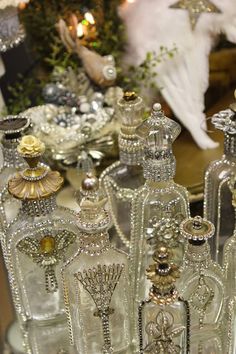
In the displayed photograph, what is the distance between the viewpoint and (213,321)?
0.87 meters

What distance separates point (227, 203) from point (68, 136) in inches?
13.5

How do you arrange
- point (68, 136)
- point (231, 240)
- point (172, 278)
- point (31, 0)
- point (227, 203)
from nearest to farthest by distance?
point (172, 278), point (231, 240), point (227, 203), point (68, 136), point (31, 0)

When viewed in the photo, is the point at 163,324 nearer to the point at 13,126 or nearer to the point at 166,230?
the point at 166,230

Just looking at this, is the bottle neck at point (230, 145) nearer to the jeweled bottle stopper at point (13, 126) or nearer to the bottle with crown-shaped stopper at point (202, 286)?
the bottle with crown-shaped stopper at point (202, 286)

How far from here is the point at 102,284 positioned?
81 cm

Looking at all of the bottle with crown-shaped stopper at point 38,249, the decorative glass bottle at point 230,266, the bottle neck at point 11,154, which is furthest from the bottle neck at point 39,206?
the decorative glass bottle at point 230,266

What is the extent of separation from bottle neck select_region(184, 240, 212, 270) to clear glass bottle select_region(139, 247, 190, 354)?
2.2 inches

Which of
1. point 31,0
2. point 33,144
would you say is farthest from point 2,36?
point 33,144

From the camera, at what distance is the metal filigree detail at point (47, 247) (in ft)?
2.85

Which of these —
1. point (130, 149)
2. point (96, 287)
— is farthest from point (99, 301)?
point (130, 149)

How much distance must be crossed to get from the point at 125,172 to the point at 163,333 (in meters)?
0.30

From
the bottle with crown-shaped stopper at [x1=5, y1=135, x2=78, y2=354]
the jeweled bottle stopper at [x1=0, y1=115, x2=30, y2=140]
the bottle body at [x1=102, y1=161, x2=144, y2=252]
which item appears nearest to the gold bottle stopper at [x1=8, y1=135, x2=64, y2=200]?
the bottle with crown-shaped stopper at [x1=5, y1=135, x2=78, y2=354]

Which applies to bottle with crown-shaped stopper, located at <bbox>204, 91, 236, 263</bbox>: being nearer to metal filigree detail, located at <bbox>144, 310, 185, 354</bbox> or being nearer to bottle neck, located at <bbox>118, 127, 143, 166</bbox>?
bottle neck, located at <bbox>118, 127, 143, 166</bbox>

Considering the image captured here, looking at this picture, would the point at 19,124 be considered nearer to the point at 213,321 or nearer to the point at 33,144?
the point at 33,144
